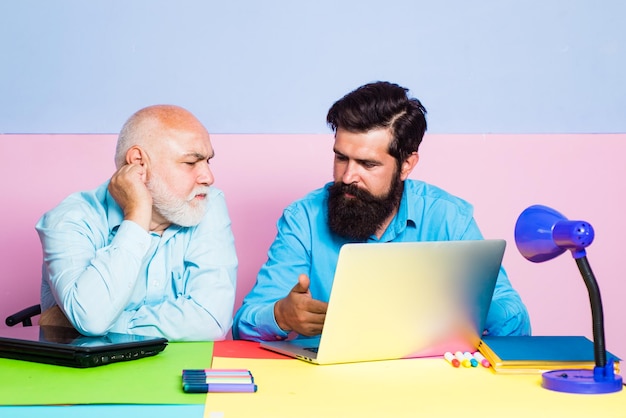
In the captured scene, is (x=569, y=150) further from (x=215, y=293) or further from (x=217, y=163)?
(x=215, y=293)

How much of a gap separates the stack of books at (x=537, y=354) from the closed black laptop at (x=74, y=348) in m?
0.70

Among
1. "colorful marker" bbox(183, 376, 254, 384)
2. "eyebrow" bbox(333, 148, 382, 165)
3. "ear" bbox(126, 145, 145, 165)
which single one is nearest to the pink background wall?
"eyebrow" bbox(333, 148, 382, 165)

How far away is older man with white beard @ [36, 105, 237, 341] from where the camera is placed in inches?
82.0

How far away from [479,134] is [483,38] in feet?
1.23

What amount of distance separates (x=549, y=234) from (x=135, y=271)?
1.08 m

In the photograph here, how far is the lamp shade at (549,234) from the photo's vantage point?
149cm

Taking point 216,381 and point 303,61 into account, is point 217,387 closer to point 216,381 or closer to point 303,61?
point 216,381

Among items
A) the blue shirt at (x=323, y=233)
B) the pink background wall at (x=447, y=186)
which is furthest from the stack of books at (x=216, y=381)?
the pink background wall at (x=447, y=186)

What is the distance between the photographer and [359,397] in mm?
1436

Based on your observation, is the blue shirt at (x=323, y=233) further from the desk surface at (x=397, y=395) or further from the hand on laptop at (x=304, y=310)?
the desk surface at (x=397, y=395)

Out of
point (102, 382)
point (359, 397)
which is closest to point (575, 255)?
point (359, 397)

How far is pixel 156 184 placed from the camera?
2.42 metres

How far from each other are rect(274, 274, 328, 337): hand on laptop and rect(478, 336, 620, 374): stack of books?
0.37m

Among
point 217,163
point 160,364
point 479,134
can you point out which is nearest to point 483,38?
point 479,134
